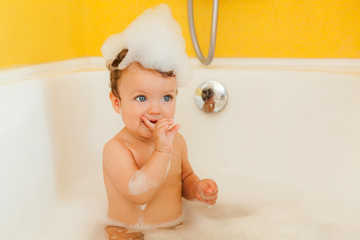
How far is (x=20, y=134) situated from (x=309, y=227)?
→ 770 millimetres

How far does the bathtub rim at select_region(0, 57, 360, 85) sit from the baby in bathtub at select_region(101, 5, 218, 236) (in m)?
0.36

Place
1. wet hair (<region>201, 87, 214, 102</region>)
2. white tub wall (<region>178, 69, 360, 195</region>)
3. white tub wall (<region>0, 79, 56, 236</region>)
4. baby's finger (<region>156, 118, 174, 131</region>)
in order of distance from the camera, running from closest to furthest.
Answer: baby's finger (<region>156, 118, 174, 131</region>)
white tub wall (<region>0, 79, 56, 236</region>)
white tub wall (<region>178, 69, 360, 195</region>)
wet hair (<region>201, 87, 214, 102</region>)

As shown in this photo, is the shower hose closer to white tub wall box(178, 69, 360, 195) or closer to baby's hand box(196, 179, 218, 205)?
white tub wall box(178, 69, 360, 195)

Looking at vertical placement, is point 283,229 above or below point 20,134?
below

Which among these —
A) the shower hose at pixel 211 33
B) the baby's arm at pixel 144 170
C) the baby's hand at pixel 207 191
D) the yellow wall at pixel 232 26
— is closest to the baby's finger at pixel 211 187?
the baby's hand at pixel 207 191

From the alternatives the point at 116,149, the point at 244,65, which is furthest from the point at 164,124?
the point at 244,65

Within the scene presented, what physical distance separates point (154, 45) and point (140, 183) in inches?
12.4

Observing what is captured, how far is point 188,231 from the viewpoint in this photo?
3.12 ft

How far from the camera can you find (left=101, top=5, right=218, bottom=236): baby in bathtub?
2.79 feet

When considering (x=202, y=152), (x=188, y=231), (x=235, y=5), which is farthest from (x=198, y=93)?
(x=188, y=231)

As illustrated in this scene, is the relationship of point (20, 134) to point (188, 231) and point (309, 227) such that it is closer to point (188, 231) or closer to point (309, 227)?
point (188, 231)

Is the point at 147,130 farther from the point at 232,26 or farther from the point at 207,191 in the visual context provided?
the point at 232,26

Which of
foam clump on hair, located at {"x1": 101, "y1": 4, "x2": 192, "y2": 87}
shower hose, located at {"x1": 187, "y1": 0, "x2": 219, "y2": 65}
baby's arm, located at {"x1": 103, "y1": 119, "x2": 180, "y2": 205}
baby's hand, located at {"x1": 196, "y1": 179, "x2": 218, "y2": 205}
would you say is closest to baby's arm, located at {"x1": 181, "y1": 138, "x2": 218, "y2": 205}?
baby's hand, located at {"x1": 196, "y1": 179, "x2": 218, "y2": 205}

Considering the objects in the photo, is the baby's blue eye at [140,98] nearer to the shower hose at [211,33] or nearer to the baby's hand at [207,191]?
the baby's hand at [207,191]
